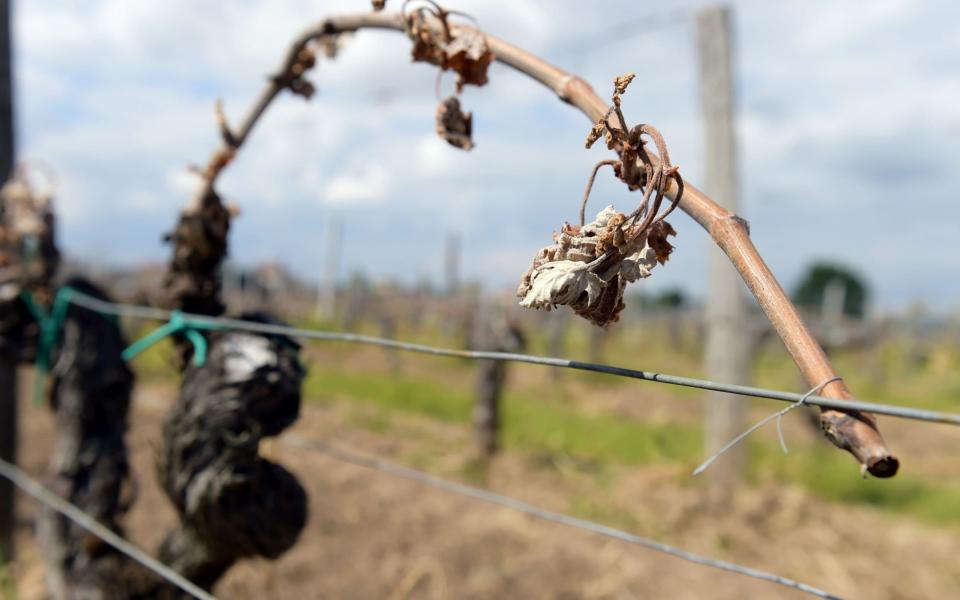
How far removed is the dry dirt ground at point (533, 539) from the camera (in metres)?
3.91

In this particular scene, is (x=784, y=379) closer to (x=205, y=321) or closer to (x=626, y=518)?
(x=626, y=518)

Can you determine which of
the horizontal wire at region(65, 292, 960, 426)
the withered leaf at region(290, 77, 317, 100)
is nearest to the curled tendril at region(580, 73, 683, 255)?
the horizontal wire at region(65, 292, 960, 426)

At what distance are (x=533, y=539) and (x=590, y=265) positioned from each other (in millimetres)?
3916

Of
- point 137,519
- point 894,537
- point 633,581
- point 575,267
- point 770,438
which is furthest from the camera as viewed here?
point 770,438

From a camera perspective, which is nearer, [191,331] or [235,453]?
[235,453]

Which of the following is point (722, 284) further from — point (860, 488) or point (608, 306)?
point (608, 306)

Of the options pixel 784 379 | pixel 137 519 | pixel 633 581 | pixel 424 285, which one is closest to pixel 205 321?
pixel 633 581

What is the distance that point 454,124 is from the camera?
149cm

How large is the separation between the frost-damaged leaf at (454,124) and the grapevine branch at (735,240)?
12 cm

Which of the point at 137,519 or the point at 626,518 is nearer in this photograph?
the point at 137,519

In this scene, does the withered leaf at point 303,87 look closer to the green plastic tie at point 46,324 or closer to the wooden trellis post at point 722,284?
the green plastic tie at point 46,324

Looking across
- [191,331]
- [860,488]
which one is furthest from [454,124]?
[860,488]

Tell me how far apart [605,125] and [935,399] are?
52.0 feet

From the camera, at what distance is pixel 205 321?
81.5 inches
